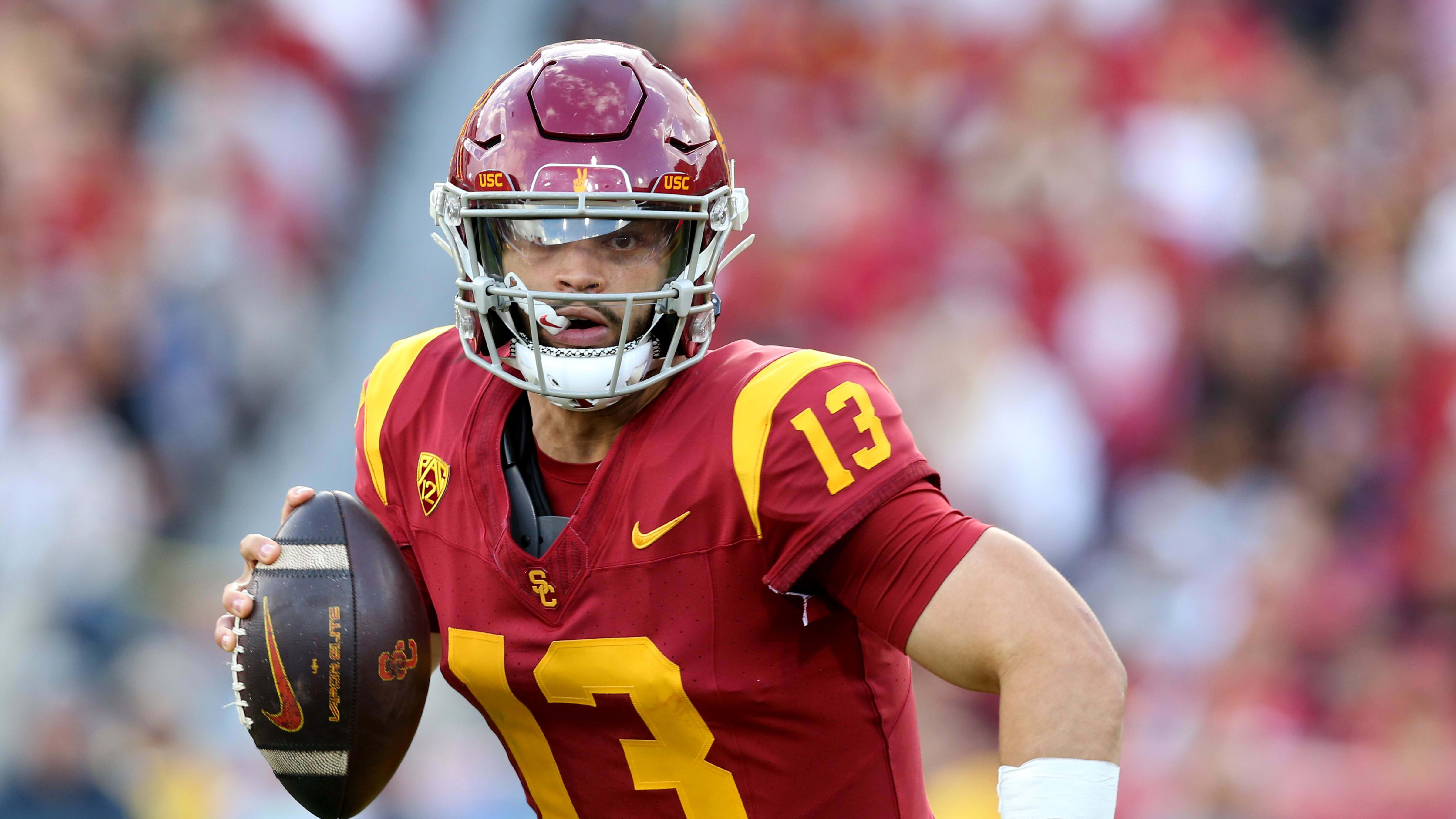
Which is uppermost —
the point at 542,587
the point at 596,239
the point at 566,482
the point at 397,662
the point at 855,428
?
the point at 596,239

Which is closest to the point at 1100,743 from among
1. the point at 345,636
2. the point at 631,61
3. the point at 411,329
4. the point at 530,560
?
the point at 530,560

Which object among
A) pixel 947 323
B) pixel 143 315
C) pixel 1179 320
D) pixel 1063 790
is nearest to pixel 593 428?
pixel 1063 790

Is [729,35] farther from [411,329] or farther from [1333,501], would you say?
[1333,501]

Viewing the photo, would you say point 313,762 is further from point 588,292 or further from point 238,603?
point 588,292

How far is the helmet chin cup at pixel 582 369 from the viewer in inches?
79.1

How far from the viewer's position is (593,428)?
2.16 meters

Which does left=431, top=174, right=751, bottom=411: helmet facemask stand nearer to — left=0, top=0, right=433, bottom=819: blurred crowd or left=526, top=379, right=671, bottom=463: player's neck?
left=526, top=379, right=671, bottom=463: player's neck

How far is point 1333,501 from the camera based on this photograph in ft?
15.3

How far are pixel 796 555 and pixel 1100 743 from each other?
1.36 feet

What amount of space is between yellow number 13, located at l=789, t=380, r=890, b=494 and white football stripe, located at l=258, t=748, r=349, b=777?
2.41 feet

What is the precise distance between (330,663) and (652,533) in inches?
17.8

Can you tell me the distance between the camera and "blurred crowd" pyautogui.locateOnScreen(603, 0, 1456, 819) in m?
4.25

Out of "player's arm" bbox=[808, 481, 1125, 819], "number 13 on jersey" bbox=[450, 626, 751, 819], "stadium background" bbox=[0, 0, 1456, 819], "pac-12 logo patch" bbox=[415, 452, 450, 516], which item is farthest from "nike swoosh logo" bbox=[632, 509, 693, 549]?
"stadium background" bbox=[0, 0, 1456, 819]

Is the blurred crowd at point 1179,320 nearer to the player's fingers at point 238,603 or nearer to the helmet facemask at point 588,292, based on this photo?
the helmet facemask at point 588,292
